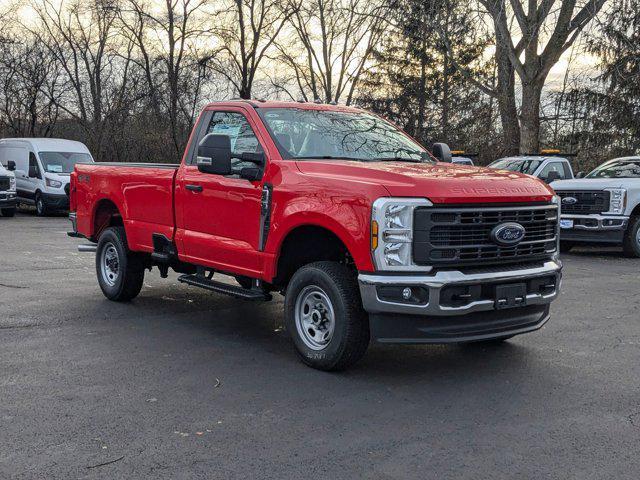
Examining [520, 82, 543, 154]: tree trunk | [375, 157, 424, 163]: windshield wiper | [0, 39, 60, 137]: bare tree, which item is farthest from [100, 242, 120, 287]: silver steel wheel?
[0, 39, 60, 137]: bare tree

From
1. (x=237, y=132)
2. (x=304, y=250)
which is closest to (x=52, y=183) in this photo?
(x=237, y=132)

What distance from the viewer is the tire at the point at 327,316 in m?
5.92

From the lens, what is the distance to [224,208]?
7.21 meters

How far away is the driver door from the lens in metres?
6.90

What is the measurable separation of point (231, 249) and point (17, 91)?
35.7 metres

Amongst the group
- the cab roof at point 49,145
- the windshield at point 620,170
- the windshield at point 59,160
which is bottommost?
the windshield at point 59,160

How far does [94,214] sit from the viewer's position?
9.51 meters

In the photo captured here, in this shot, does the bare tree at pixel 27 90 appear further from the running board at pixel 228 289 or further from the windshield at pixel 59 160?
the running board at pixel 228 289

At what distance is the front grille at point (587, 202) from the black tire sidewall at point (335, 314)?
32.7 feet

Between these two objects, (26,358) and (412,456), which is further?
(26,358)

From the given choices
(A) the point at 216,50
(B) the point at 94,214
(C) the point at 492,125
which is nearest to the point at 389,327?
(B) the point at 94,214

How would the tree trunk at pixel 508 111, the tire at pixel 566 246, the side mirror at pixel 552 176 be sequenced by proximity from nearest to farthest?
the tire at pixel 566 246 < the side mirror at pixel 552 176 < the tree trunk at pixel 508 111

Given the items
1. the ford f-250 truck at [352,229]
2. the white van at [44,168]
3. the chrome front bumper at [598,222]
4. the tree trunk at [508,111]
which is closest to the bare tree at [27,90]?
the white van at [44,168]

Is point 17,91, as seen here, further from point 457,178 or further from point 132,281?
point 457,178
